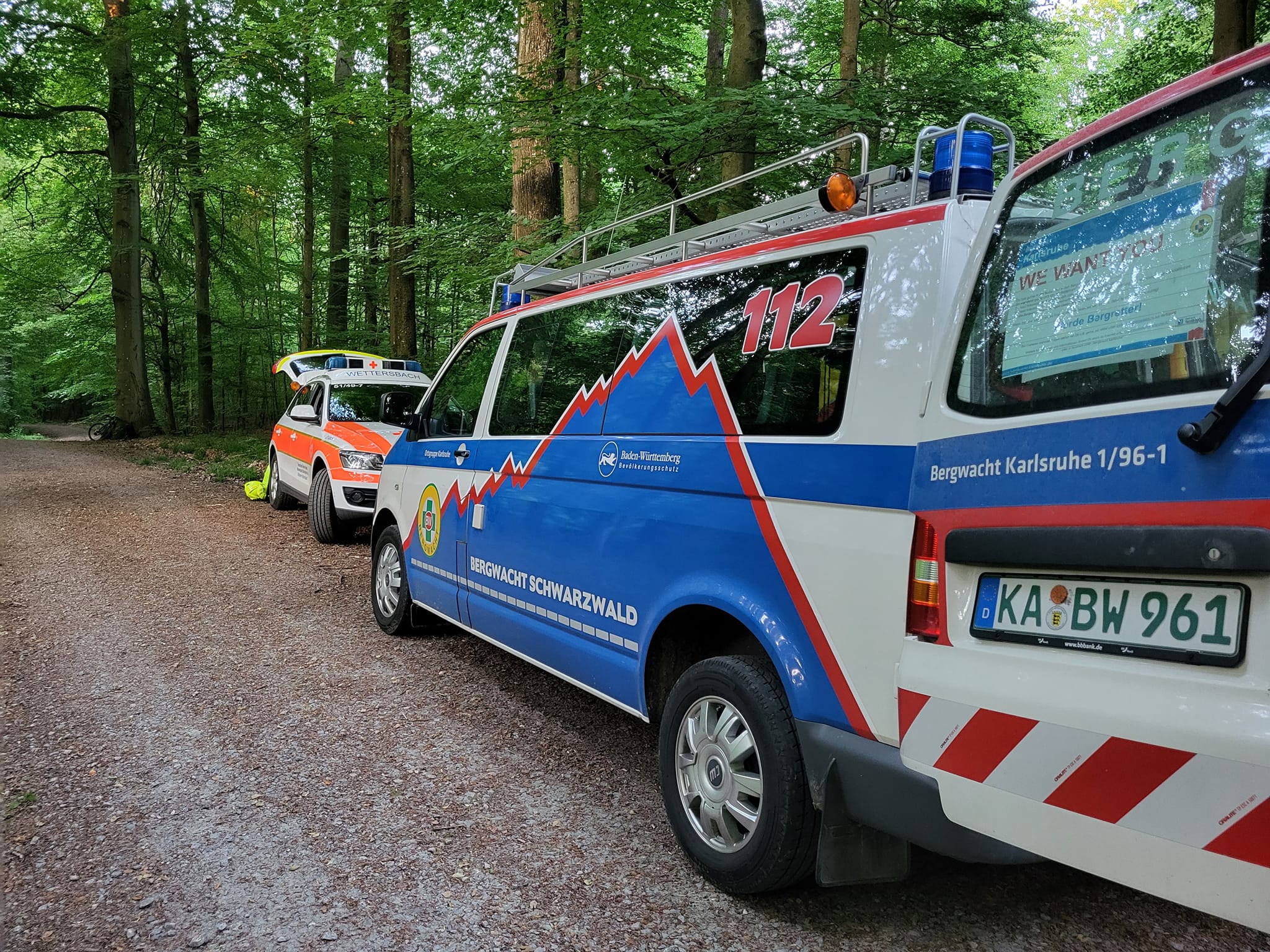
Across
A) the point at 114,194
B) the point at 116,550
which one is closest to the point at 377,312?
the point at 114,194

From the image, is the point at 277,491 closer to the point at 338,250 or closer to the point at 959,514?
the point at 959,514

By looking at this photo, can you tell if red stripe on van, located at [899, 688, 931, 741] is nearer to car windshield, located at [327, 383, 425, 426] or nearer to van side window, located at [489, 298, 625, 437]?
van side window, located at [489, 298, 625, 437]

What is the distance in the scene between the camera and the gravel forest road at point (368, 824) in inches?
103

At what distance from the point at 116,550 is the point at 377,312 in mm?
15390

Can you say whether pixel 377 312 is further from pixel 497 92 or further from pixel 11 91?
pixel 497 92

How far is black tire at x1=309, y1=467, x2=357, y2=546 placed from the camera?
9.05m

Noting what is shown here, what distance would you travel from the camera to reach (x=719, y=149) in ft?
25.1

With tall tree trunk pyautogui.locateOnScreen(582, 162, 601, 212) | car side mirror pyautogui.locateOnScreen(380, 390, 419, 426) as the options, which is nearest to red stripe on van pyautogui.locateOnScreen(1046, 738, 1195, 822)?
car side mirror pyautogui.locateOnScreen(380, 390, 419, 426)

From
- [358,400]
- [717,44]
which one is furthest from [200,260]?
[358,400]

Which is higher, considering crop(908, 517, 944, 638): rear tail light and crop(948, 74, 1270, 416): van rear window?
crop(948, 74, 1270, 416): van rear window

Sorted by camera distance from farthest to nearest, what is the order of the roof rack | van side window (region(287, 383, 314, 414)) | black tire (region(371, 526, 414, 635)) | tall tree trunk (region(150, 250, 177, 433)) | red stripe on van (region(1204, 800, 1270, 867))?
tall tree trunk (region(150, 250, 177, 433)), van side window (region(287, 383, 314, 414)), black tire (region(371, 526, 414, 635)), the roof rack, red stripe on van (region(1204, 800, 1270, 867))

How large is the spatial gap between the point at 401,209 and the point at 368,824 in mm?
11086

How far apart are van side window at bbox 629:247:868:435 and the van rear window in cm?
45

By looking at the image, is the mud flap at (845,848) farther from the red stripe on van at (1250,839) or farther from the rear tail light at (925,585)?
the red stripe on van at (1250,839)
